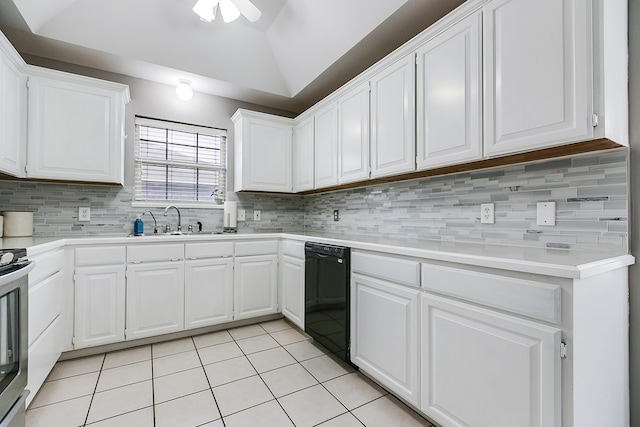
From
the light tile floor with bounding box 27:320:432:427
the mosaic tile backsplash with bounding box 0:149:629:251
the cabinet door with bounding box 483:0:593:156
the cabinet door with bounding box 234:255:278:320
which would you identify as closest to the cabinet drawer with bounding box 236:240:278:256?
the cabinet door with bounding box 234:255:278:320

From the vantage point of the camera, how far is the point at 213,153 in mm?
3588

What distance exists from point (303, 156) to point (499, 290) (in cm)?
257

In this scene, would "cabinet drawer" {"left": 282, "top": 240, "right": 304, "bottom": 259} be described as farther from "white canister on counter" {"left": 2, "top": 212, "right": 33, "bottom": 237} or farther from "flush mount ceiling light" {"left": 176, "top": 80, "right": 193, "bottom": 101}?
"white canister on counter" {"left": 2, "top": 212, "right": 33, "bottom": 237}

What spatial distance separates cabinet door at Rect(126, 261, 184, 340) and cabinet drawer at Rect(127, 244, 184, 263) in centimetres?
4

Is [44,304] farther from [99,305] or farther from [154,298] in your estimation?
[154,298]

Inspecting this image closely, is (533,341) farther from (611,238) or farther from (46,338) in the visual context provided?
(46,338)

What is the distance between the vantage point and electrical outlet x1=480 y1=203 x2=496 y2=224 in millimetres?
1921

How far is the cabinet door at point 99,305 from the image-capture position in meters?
2.35

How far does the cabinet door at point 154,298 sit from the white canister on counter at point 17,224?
88 cm

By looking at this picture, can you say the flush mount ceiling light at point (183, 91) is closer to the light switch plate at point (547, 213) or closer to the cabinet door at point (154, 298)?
the cabinet door at point (154, 298)

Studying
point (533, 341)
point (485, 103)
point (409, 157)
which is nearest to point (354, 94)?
point (409, 157)

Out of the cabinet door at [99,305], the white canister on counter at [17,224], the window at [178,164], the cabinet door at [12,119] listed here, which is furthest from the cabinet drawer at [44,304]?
the window at [178,164]

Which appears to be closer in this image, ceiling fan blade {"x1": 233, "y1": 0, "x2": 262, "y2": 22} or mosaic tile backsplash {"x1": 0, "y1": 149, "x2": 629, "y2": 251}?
mosaic tile backsplash {"x1": 0, "y1": 149, "x2": 629, "y2": 251}

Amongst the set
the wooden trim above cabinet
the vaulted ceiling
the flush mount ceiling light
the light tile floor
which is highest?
the vaulted ceiling
